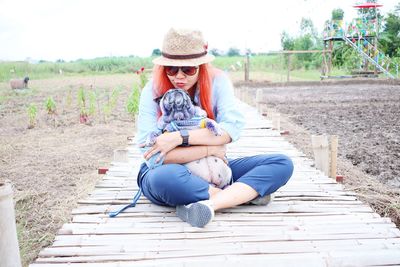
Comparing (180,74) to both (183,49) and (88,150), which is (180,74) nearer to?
(183,49)

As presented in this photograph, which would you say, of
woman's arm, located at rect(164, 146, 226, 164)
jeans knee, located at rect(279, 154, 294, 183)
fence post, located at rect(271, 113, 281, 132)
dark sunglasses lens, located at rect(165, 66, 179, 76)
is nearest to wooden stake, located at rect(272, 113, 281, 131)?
fence post, located at rect(271, 113, 281, 132)

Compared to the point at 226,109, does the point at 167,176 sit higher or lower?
lower

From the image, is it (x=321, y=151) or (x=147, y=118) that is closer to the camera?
(x=147, y=118)

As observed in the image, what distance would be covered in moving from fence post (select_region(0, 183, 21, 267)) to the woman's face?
1.19 metres

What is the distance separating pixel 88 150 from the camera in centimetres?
607

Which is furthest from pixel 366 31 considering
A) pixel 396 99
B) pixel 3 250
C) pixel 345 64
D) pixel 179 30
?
pixel 3 250

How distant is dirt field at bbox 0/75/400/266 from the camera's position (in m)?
3.80

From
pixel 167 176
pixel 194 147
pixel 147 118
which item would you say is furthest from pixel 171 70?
pixel 167 176

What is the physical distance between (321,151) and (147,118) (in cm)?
164

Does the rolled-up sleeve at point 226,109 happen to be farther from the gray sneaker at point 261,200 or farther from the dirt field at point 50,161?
the dirt field at point 50,161

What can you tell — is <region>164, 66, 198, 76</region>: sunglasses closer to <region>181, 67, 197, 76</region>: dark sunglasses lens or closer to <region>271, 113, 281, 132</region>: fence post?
<region>181, 67, 197, 76</region>: dark sunglasses lens

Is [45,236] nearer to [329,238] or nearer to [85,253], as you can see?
[85,253]

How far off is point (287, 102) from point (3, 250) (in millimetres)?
11338

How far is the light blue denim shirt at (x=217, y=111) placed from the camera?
264 cm
